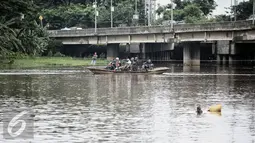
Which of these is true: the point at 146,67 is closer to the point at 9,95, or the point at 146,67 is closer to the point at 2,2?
the point at 2,2

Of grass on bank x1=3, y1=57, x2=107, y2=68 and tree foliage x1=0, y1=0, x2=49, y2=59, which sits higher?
tree foliage x1=0, y1=0, x2=49, y2=59

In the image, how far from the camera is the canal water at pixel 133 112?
87.2 feet

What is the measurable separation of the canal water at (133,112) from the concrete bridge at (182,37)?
3975 cm

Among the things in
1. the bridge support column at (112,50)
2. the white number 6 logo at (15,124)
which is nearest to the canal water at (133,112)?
the white number 6 logo at (15,124)

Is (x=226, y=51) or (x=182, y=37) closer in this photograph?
(x=182, y=37)

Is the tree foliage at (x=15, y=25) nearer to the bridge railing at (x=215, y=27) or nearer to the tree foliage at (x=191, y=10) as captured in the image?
the bridge railing at (x=215, y=27)

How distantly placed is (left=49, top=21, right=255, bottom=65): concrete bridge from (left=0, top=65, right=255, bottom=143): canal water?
3975 centimetres

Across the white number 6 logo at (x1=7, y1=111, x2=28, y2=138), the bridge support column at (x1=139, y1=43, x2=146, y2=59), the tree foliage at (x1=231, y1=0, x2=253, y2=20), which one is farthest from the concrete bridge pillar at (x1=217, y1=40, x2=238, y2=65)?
the white number 6 logo at (x1=7, y1=111, x2=28, y2=138)

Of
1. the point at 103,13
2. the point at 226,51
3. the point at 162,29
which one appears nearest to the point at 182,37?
the point at 162,29

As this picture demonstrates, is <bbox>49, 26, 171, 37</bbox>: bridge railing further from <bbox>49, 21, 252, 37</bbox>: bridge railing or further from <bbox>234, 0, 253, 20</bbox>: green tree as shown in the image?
<bbox>234, 0, 253, 20</bbox>: green tree

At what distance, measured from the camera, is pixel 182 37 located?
104 metres

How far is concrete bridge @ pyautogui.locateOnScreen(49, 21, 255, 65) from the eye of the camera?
308 ft

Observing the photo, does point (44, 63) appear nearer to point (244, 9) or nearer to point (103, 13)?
point (103, 13)

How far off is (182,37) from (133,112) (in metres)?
70.8
